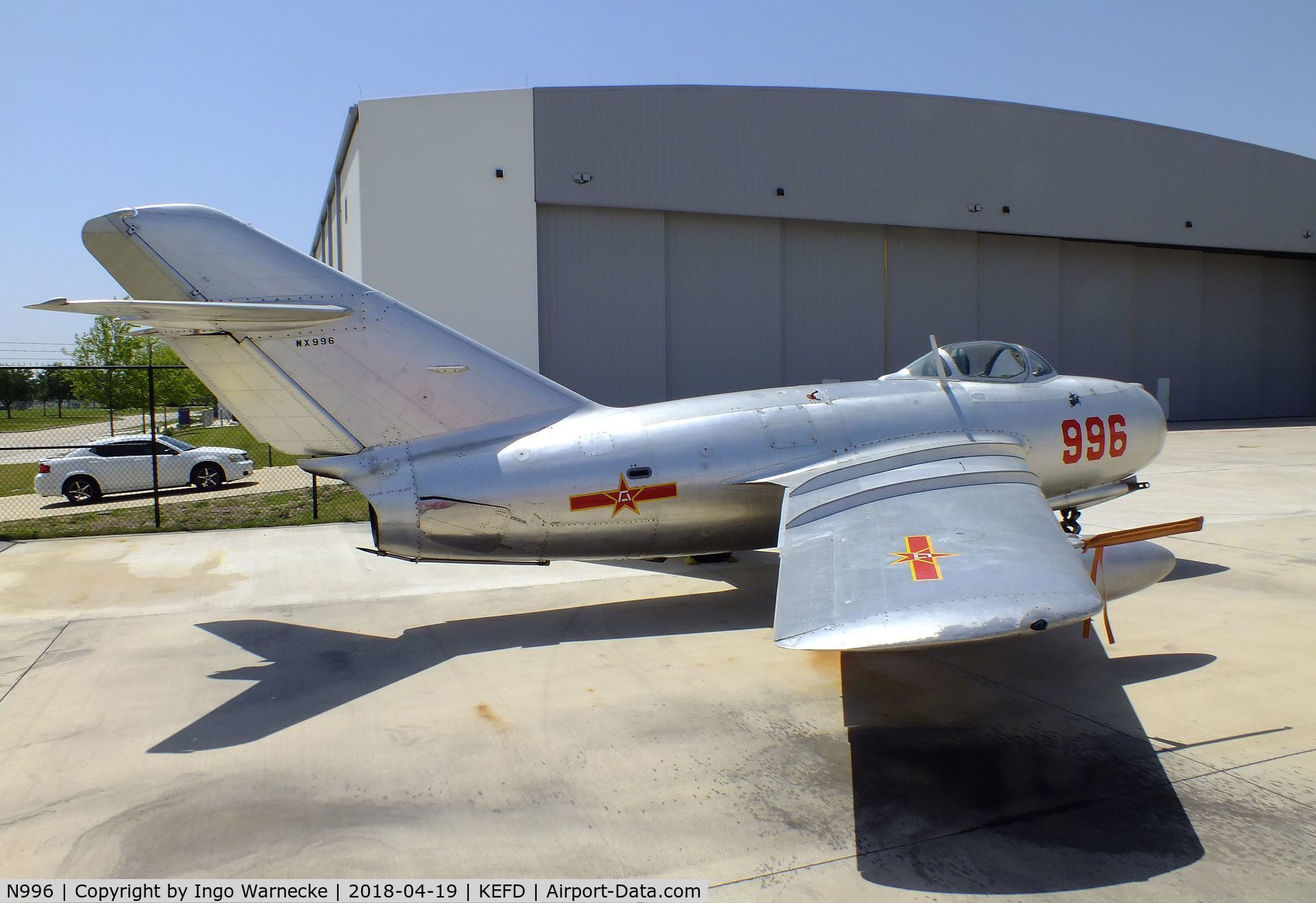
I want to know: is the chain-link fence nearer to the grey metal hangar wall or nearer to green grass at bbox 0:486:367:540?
green grass at bbox 0:486:367:540

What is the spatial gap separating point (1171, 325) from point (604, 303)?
87.3 feet

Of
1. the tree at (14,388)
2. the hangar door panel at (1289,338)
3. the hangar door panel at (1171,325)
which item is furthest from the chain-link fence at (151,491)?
the tree at (14,388)

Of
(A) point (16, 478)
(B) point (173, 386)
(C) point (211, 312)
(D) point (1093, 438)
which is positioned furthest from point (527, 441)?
(B) point (173, 386)

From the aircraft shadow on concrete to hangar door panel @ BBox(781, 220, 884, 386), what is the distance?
18969mm

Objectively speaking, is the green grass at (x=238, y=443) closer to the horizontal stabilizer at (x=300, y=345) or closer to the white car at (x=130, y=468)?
the white car at (x=130, y=468)

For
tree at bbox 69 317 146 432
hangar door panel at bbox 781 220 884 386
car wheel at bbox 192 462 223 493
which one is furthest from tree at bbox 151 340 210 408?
hangar door panel at bbox 781 220 884 386

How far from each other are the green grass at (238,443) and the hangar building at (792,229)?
339 inches

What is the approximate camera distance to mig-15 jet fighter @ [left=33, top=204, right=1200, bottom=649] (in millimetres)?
6762

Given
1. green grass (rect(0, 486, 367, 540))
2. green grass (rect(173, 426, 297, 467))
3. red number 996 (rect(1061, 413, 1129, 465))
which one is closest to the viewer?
red number 996 (rect(1061, 413, 1129, 465))

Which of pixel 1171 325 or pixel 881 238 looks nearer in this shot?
pixel 881 238

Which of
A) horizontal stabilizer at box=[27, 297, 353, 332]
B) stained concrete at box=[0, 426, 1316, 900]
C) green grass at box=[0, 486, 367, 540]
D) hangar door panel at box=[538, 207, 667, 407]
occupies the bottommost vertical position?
stained concrete at box=[0, 426, 1316, 900]

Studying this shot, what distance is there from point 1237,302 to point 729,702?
41.3m

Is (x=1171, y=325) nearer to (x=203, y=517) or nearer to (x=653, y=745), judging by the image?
(x=203, y=517)

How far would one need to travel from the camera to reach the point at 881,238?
91.2 feet
